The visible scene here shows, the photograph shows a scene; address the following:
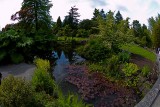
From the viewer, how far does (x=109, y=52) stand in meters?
18.9

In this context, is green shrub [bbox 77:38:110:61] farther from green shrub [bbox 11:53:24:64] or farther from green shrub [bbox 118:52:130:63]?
green shrub [bbox 11:53:24:64]

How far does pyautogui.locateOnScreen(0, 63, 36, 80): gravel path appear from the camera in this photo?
52.0 feet

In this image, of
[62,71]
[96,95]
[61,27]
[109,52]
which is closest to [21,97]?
[96,95]

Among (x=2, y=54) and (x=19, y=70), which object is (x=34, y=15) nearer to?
(x=2, y=54)

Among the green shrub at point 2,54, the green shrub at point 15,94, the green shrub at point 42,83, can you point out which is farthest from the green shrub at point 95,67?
the green shrub at point 15,94

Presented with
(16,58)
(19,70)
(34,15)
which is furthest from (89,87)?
(34,15)

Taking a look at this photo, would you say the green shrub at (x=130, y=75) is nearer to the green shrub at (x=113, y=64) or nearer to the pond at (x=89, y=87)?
the green shrub at (x=113, y=64)

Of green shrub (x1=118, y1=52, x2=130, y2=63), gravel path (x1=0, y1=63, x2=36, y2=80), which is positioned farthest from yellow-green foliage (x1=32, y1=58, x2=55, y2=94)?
green shrub (x1=118, y1=52, x2=130, y2=63)

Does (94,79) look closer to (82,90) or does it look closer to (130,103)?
(82,90)

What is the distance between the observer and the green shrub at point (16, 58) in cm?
1786

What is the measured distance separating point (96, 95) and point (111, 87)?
3.67 ft

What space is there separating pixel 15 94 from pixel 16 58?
9.51 m

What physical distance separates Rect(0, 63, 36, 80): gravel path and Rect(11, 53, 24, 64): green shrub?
1.01ft

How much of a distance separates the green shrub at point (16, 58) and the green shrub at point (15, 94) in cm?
900
